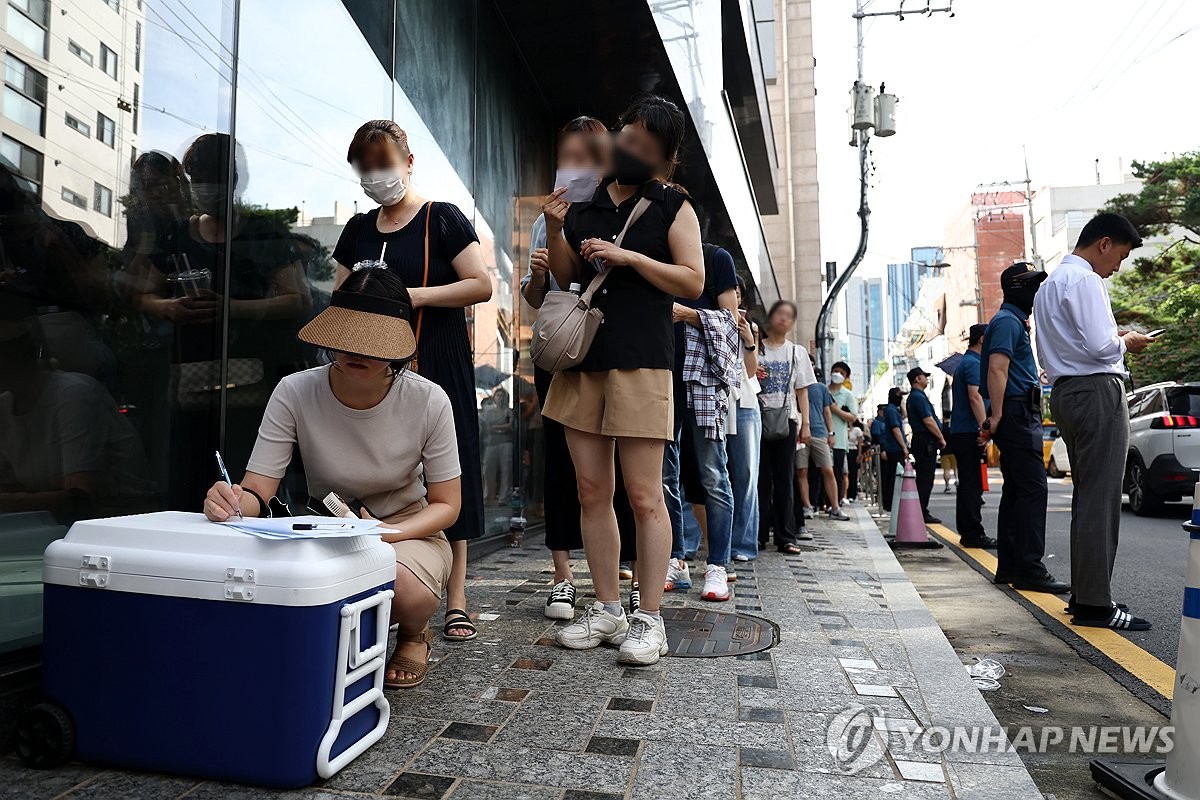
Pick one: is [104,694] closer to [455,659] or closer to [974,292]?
[455,659]

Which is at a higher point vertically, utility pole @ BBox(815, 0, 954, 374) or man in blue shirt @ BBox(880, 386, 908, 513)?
utility pole @ BBox(815, 0, 954, 374)

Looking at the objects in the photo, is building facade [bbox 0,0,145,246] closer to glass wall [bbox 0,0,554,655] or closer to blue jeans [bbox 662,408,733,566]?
glass wall [bbox 0,0,554,655]

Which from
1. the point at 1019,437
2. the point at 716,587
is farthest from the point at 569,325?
the point at 1019,437

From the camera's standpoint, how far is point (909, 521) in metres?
7.97

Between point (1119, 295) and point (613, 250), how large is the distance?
3426 cm

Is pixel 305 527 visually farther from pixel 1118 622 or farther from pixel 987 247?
pixel 987 247

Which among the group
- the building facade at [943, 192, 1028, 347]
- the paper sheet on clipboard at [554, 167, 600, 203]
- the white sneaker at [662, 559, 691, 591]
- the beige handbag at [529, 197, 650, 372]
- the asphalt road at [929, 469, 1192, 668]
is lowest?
the asphalt road at [929, 469, 1192, 668]

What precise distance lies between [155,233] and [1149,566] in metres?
6.75

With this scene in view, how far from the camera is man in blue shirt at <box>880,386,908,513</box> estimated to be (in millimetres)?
11495

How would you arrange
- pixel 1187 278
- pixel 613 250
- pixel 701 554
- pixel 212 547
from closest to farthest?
pixel 212 547
pixel 613 250
pixel 701 554
pixel 1187 278

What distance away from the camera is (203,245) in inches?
126

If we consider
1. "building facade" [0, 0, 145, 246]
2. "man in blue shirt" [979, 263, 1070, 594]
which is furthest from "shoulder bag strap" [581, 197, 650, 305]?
"man in blue shirt" [979, 263, 1070, 594]

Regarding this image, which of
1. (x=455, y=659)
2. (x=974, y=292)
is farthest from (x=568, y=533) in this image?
(x=974, y=292)
